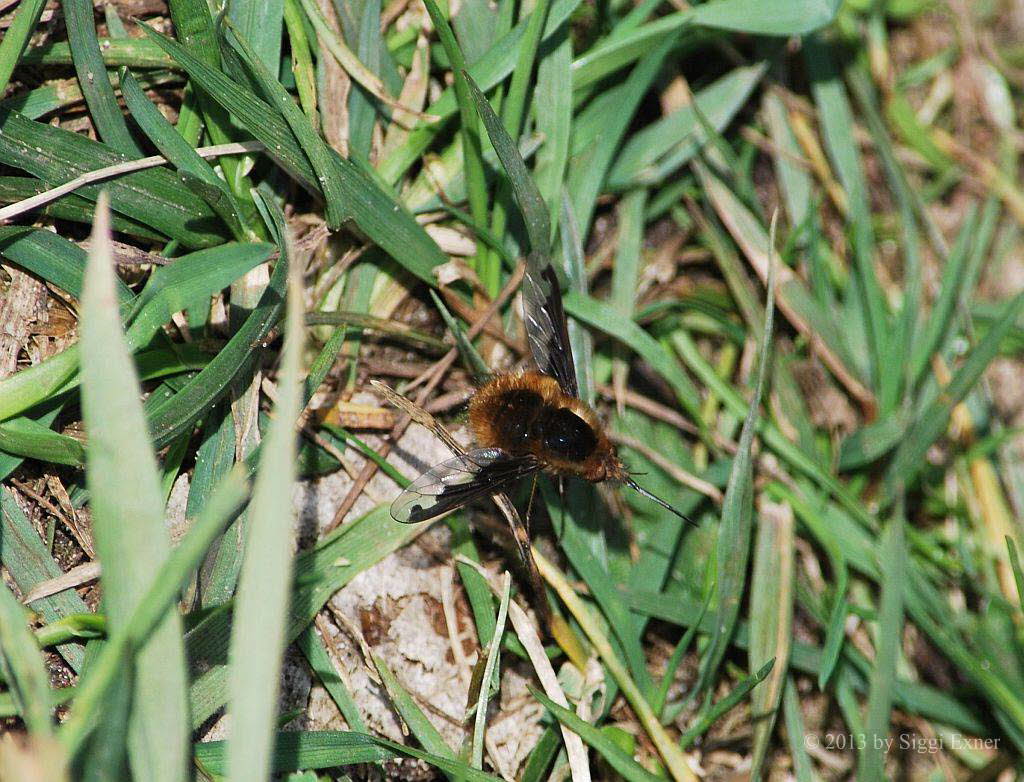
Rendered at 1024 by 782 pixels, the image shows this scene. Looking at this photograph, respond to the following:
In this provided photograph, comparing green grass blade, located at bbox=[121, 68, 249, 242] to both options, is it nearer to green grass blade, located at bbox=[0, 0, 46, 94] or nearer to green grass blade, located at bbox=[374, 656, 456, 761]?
green grass blade, located at bbox=[0, 0, 46, 94]

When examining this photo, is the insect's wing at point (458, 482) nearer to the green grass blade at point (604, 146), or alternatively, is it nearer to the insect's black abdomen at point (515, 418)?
the insect's black abdomen at point (515, 418)

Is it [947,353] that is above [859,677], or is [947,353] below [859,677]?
above

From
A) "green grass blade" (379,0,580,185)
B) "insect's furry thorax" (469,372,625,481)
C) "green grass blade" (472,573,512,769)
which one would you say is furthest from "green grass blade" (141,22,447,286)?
"green grass blade" (472,573,512,769)

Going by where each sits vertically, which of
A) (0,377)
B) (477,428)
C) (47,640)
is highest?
(0,377)

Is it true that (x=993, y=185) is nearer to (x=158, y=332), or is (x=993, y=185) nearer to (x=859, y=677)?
(x=859, y=677)

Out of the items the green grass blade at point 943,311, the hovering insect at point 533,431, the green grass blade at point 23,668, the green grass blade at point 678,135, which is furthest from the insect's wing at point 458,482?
the green grass blade at point 943,311

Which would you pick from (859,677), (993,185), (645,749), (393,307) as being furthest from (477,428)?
(993,185)

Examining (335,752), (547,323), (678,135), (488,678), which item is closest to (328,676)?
(335,752)
